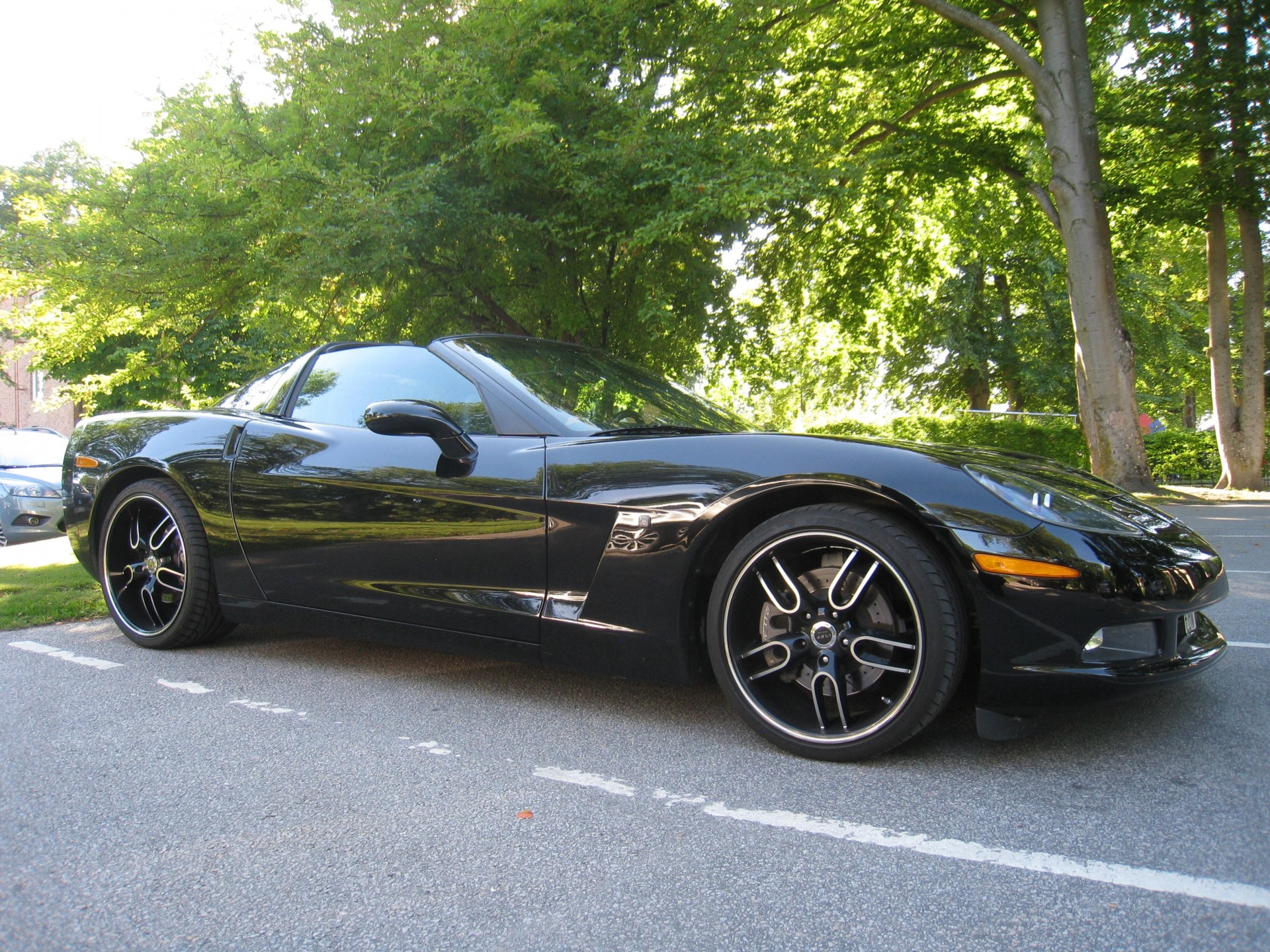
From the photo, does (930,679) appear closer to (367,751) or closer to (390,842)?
(390,842)

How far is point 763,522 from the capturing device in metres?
2.70

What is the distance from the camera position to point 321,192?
8.38 m

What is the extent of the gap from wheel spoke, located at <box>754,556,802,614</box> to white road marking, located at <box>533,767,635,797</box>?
0.63 m

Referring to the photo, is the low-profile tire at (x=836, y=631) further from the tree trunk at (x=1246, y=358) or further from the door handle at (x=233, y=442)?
the tree trunk at (x=1246, y=358)

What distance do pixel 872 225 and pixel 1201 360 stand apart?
23.4 metres

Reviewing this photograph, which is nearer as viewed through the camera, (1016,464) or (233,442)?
(1016,464)

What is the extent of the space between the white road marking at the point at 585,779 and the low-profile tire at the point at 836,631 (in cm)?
43

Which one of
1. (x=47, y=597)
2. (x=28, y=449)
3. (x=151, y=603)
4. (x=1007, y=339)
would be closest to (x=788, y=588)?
(x=151, y=603)

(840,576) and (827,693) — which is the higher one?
(840,576)

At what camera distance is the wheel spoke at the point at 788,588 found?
8.42ft

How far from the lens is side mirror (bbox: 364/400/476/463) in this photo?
3.00 m

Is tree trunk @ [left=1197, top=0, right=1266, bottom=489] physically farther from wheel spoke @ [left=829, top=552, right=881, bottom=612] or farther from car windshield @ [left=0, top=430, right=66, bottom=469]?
car windshield @ [left=0, top=430, right=66, bottom=469]

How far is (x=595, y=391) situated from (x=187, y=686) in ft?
6.15

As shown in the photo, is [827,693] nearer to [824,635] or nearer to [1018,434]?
[824,635]
